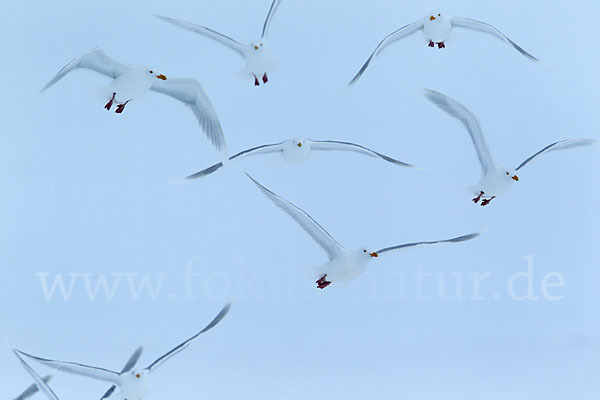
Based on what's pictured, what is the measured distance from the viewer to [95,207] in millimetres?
1549

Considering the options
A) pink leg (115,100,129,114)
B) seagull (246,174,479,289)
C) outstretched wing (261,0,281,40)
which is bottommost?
seagull (246,174,479,289)

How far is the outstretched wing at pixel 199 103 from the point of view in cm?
154

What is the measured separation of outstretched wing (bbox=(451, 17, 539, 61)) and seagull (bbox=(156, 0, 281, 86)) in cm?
41

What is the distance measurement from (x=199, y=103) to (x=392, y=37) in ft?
1.49

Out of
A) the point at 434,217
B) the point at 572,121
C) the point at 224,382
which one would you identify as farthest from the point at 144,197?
the point at 572,121

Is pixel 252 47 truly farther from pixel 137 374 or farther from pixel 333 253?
pixel 137 374

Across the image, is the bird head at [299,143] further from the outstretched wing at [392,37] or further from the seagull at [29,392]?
the seagull at [29,392]

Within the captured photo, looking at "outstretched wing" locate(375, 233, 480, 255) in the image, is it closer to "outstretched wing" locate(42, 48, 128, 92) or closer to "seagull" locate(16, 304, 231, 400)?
"seagull" locate(16, 304, 231, 400)

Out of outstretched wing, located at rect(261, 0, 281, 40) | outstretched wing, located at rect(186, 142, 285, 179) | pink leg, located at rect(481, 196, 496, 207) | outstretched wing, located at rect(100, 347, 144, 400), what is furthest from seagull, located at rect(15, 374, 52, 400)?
pink leg, located at rect(481, 196, 496, 207)

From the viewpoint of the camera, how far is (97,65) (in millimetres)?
1532

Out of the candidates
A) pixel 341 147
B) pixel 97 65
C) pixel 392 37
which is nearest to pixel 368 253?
pixel 341 147

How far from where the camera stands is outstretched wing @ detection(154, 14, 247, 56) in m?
1.54

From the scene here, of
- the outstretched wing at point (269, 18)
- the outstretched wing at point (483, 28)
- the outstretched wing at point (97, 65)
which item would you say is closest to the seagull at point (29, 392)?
the outstretched wing at point (97, 65)

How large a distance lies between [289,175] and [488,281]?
1.65 feet
